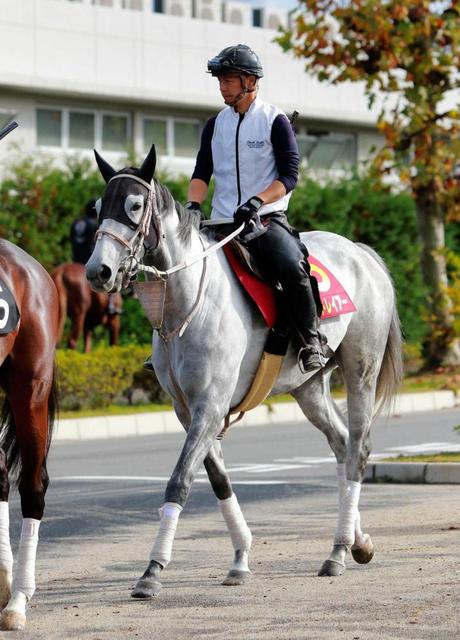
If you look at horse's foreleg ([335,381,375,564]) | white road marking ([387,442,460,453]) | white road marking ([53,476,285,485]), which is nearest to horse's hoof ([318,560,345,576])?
horse's foreleg ([335,381,375,564])

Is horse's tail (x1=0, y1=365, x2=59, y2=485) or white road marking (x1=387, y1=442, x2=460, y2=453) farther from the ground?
horse's tail (x1=0, y1=365, x2=59, y2=485)

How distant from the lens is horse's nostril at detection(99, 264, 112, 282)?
7241 millimetres

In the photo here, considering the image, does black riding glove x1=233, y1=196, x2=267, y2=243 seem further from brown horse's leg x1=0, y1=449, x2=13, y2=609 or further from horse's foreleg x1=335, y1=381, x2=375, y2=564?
brown horse's leg x1=0, y1=449, x2=13, y2=609

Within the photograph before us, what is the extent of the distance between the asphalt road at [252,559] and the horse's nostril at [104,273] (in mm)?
1631

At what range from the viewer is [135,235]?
24.4 feet

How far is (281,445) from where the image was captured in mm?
17484

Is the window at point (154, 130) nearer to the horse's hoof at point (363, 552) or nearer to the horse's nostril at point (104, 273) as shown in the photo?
the horse's hoof at point (363, 552)

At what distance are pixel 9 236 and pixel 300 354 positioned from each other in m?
16.8

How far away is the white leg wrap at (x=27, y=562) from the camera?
7.22 metres

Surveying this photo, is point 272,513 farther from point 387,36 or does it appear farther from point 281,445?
point 387,36

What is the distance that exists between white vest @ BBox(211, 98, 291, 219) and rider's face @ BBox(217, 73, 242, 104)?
0.14 meters

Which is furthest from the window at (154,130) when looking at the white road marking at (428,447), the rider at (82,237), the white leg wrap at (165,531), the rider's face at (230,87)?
the white leg wrap at (165,531)

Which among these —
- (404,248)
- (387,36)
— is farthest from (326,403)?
(404,248)

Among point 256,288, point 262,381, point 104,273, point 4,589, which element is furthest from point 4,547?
point 256,288
